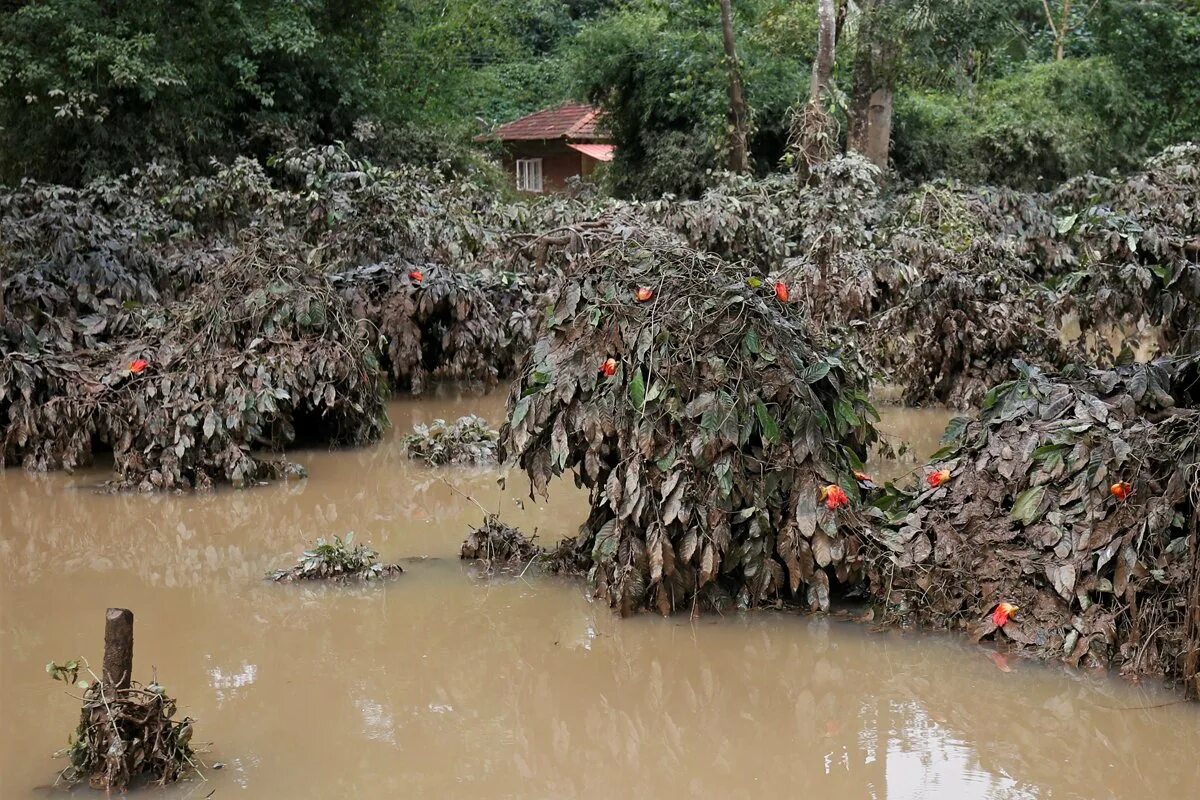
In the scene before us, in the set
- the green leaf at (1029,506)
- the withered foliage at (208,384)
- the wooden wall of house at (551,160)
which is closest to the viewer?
the green leaf at (1029,506)

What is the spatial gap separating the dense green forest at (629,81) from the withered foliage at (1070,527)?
962cm

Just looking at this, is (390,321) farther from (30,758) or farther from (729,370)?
(30,758)

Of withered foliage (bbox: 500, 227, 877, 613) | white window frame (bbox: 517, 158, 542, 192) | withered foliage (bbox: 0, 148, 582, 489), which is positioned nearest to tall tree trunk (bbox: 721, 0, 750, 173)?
withered foliage (bbox: 0, 148, 582, 489)

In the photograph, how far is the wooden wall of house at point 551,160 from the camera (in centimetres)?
3000

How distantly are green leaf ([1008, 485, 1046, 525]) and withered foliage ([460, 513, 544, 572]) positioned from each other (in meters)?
2.62

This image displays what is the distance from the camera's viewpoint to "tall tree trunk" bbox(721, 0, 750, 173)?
825 inches

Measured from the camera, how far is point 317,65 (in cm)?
2131

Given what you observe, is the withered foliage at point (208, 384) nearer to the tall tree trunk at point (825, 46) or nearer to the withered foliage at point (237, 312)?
the withered foliage at point (237, 312)

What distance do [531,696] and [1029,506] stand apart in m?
2.40

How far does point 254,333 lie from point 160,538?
2.17 meters

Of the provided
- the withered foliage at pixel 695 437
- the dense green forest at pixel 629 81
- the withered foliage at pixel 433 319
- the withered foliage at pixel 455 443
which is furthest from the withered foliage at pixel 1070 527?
the dense green forest at pixel 629 81

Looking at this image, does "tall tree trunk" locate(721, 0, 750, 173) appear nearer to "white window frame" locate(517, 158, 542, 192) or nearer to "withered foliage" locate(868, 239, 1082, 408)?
"white window frame" locate(517, 158, 542, 192)

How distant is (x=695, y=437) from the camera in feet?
19.2

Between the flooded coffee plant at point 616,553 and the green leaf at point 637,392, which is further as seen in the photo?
the green leaf at point 637,392
